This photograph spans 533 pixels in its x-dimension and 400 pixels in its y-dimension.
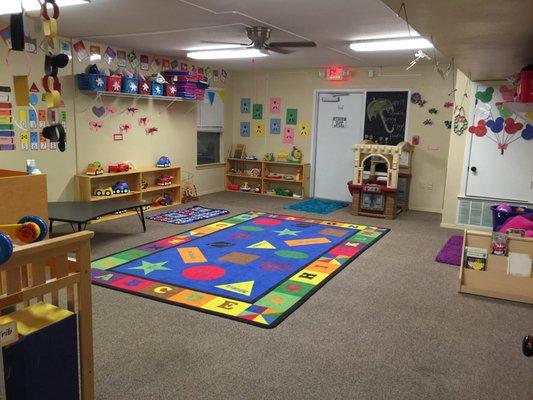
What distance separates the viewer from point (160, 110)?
7.07 metres

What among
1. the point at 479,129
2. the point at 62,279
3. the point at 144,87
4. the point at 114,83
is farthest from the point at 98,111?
the point at 479,129

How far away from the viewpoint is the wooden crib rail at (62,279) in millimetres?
1542

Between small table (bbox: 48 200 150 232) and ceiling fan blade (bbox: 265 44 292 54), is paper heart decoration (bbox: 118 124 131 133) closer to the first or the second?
small table (bbox: 48 200 150 232)

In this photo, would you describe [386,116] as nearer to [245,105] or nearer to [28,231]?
[245,105]

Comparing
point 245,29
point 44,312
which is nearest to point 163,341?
point 44,312

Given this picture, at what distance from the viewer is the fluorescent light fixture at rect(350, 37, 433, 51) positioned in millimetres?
4947

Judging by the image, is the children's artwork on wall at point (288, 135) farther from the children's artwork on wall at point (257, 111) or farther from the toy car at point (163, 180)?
the toy car at point (163, 180)

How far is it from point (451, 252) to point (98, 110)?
4.82 metres

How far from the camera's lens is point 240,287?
3.72 meters

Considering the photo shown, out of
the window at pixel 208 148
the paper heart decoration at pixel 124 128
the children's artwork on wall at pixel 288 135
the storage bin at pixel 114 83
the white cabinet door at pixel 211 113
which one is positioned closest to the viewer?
the storage bin at pixel 114 83

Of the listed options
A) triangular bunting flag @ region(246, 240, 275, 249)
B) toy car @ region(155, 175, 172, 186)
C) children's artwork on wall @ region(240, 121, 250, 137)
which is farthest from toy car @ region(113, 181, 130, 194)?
children's artwork on wall @ region(240, 121, 250, 137)

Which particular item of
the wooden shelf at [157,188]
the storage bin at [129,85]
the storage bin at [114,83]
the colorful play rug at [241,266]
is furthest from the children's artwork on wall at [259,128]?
the storage bin at [114,83]

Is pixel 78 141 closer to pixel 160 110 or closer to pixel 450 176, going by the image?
pixel 160 110

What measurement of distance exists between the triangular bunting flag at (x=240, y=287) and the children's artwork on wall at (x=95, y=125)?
3.48 meters
